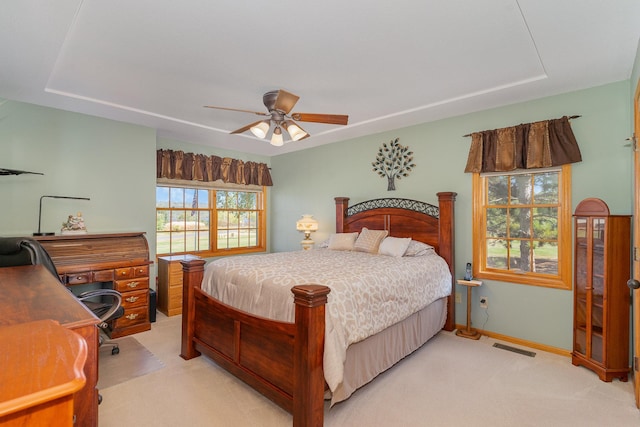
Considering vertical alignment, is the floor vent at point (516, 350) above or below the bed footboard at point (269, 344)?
below

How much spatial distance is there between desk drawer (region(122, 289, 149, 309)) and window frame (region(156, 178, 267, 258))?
117 centimetres

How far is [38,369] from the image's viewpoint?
549 millimetres

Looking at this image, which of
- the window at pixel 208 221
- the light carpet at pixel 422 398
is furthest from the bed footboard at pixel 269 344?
the window at pixel 208 221

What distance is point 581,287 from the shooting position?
289 centimetres

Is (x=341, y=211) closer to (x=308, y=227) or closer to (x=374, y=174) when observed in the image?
(x=308, y=227)

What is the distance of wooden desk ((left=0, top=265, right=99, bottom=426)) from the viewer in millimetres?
944

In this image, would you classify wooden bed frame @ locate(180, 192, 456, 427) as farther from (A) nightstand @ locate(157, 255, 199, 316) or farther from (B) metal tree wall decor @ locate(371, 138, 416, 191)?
(A) nightstand @ locate(157, 255, 199, 316)

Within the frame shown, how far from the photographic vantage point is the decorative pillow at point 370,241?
404 centimetres

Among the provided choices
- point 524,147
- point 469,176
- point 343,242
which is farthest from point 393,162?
point 524,147

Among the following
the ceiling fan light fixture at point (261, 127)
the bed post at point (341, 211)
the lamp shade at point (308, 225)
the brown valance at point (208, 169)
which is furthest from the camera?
the lamp shade at point (308, 225)

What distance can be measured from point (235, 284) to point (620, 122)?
3.73 m

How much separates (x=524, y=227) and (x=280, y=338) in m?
2.95

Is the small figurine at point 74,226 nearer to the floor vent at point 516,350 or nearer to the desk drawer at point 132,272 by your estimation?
the desk drawer at point 132,272

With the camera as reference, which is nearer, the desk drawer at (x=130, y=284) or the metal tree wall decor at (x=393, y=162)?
the desk drawer at (x=130, y=284)
